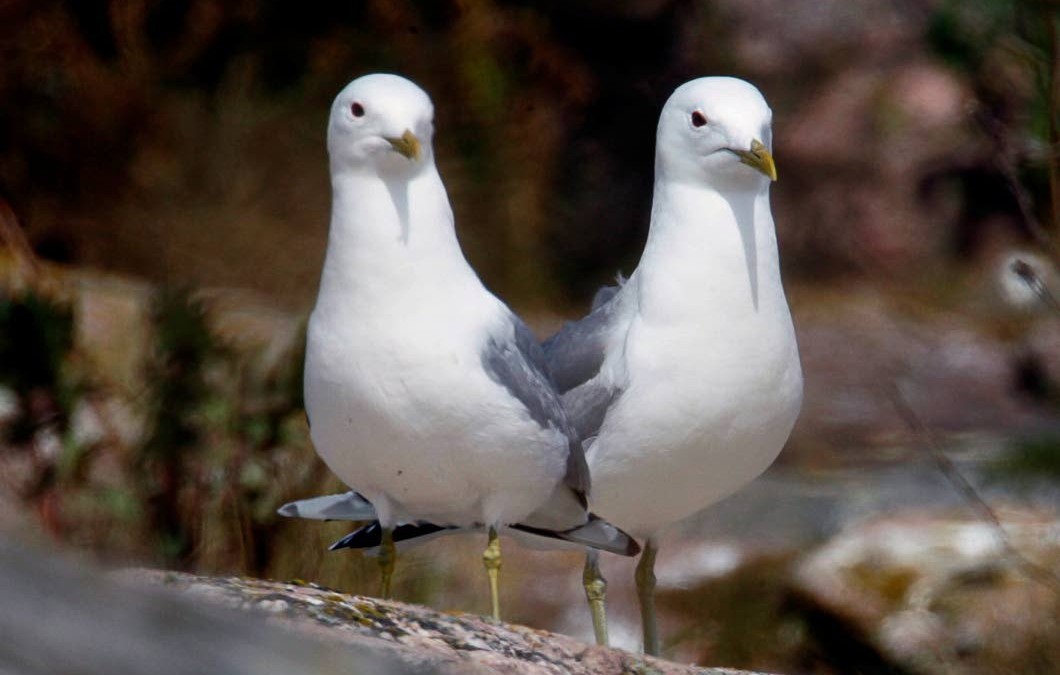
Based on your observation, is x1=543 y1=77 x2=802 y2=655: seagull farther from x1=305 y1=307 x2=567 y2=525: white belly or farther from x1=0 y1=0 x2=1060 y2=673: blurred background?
x1=0 y1=0 x2=1060 y2=673: blurred background

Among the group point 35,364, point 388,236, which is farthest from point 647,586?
point 35,364

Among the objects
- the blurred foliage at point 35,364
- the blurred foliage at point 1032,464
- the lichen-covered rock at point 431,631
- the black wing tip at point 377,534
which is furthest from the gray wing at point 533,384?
the blurred foliage at point 35,364

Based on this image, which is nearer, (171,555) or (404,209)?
(404,209)

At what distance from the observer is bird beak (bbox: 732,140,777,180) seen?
456 cm

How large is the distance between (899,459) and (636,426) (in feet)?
16.7

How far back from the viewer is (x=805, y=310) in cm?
1119

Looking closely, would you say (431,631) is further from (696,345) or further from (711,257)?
(711,257)

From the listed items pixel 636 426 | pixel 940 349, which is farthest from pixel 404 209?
pixel 940 349

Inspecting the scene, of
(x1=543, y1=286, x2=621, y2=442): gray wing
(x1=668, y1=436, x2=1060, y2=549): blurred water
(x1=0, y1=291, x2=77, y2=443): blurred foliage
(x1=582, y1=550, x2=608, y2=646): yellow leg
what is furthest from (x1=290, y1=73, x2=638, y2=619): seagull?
(x1=668, y1=436, x2=1060, y2=549): blurred water

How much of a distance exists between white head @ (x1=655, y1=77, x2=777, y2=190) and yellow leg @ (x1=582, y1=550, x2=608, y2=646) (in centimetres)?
108

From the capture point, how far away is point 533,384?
14.7 feet

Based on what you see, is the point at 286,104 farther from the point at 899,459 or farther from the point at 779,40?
the point at 899,459

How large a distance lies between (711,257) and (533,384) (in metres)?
0.64

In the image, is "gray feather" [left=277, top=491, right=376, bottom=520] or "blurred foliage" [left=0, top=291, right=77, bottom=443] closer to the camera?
"gray feather" [left=277, top=491, right=376, bottom=520]
